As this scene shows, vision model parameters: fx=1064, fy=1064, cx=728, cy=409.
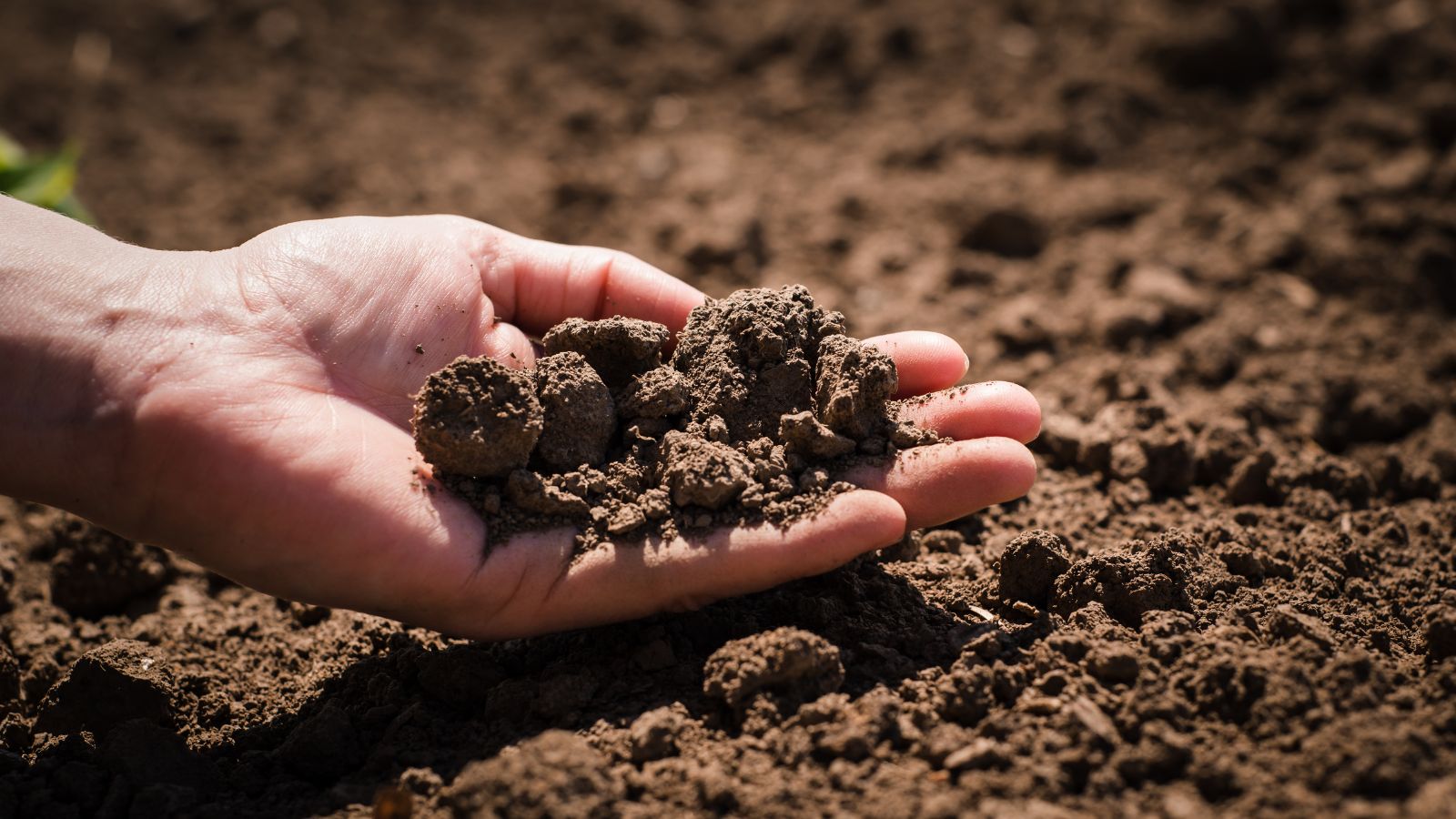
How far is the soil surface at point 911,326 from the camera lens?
85.9 inches

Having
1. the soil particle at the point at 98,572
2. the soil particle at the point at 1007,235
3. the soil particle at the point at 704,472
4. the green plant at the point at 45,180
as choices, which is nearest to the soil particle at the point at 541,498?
the soil particle at the point at 704,472

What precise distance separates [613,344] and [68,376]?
1251 millimetres

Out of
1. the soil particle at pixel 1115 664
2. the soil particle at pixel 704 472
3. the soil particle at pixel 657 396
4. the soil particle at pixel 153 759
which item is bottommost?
the soil particle at pixel 153 759

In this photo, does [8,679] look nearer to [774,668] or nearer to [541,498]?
[541,498]

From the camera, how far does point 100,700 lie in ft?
8.39

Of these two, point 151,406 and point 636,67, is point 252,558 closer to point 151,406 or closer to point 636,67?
point 151,406

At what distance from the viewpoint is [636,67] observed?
6023 mm

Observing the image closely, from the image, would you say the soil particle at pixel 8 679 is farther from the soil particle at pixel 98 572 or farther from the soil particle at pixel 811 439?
the soil particle at pixel 811 439

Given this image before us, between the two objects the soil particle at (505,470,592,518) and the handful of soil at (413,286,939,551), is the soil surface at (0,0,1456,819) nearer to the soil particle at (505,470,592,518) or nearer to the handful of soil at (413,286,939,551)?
the handful of soil at (413,286,939,551)

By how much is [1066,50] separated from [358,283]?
168 inches

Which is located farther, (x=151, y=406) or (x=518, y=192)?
(x=518, y=192)

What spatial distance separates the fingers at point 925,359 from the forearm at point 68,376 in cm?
177

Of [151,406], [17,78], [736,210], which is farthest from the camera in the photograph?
[17,78]

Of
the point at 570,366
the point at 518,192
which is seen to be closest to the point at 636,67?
the point at 518,192
